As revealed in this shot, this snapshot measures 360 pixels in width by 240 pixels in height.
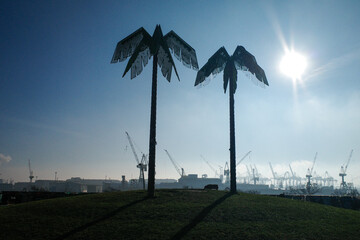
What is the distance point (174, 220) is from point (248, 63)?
19.5 meters

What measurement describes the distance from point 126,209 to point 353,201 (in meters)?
32.5

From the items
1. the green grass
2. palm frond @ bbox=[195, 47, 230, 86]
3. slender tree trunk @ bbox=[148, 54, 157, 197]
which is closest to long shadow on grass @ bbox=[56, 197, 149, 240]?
the green grass

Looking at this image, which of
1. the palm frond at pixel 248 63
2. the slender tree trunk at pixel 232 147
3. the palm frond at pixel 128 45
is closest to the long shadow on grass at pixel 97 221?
Answer: the slender tree trunk at pixel 232 147

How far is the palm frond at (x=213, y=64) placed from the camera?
28.3m

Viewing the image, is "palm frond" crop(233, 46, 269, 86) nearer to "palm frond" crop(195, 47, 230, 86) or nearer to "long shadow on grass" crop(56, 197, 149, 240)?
"palm frond" crop(195, 47, 230, 86)

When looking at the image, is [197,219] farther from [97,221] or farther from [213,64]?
[213,64]

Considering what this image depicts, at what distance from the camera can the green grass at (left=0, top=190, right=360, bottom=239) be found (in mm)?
13320

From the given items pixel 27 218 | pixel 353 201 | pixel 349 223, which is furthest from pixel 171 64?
pixel 353 201

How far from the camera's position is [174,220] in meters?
15.1

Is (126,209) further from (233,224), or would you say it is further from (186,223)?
(233,224)

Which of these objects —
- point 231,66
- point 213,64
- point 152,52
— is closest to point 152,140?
point 152,52

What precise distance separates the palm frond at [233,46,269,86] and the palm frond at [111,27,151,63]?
10663 millimetres

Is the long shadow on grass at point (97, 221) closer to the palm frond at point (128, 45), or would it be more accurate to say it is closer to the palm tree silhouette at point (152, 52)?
the palm tree silhouette at point (152, 52)

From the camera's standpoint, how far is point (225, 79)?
28.3m
